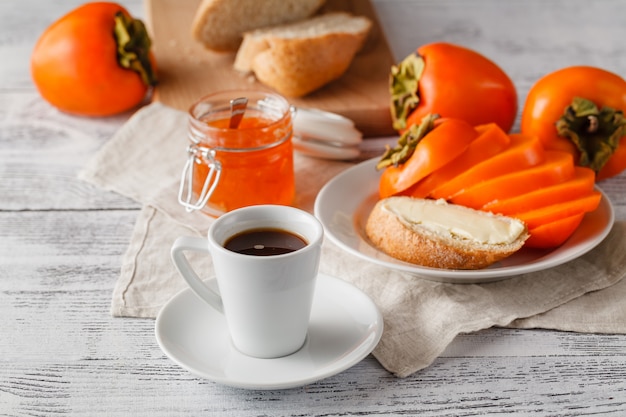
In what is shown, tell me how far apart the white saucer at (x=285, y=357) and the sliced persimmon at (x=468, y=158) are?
1.28 ft

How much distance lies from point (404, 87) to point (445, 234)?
0.72 meters

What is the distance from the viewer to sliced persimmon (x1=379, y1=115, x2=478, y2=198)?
5.82 ft

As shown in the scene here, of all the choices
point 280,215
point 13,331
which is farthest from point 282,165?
point 13,331

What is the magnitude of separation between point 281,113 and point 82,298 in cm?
71

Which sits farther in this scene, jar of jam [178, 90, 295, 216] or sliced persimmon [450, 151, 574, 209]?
jar of jam [178, 90, 295, 216]

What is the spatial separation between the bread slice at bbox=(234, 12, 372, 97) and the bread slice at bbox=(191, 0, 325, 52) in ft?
0.27

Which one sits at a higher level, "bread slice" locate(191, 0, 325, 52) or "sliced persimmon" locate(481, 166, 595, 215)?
"sliced persimmon" locate(481, 166, 595, 215)

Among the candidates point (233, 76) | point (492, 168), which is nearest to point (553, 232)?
point (492, 168)

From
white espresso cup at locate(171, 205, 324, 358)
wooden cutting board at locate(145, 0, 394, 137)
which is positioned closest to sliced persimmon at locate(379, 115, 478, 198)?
white espresso cup at locate(171, 205, 324, 358)

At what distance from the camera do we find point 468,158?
1.81 metres

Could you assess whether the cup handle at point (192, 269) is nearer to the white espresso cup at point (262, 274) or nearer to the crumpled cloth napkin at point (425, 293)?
the white espresso cup at point (262, 274)

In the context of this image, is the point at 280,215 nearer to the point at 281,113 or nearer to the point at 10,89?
the point at 281,113

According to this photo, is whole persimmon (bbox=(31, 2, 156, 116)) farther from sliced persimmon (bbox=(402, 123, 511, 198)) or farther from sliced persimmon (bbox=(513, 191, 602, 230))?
sliced persimmon (bbox=(513, 191, 602, 230))

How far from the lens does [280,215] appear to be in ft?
A: 4.63
